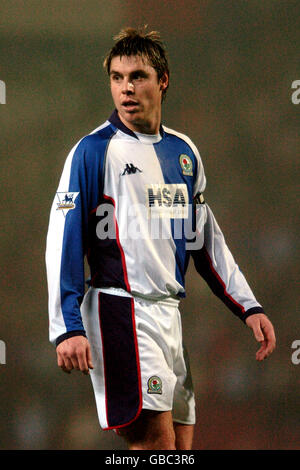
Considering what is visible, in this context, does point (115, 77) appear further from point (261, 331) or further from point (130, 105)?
point (261, 331)

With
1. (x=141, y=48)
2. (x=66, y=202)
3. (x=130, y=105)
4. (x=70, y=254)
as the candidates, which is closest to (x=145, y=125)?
(x=130, y=105)

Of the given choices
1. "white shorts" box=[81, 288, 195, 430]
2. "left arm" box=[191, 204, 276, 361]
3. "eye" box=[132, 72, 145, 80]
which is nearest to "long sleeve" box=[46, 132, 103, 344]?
"white shorts" box=[81, 288, 195, 430]

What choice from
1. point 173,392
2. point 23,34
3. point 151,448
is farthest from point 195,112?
point 151,448

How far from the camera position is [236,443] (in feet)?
9.33

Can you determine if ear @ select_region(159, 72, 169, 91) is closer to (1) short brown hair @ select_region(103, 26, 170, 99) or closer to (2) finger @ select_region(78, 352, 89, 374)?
(1) short brown hair @ select_region(103, 26, 170, 99)

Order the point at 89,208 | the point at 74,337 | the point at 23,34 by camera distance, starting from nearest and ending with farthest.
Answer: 1. the point at 74,337
2. the point at 89,208
3. the point at 23,34

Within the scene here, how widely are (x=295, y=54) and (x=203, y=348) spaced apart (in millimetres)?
1146

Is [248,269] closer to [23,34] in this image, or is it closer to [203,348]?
[203,348]

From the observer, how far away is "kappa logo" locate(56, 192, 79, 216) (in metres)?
2.11

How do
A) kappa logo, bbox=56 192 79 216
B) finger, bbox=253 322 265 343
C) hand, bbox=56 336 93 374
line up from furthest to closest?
finger, bbox=253 322 265 343 < kappa logo, bbox=56 192 79 216 < hand, bbox=56 336 93 374

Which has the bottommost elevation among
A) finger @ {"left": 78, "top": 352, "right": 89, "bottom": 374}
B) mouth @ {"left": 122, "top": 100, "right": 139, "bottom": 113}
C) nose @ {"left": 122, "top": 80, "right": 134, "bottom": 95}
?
finger @ {"left": 78, "top": 352, "right": 89, "bottom": 374}

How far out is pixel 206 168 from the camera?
2809 millimetres
